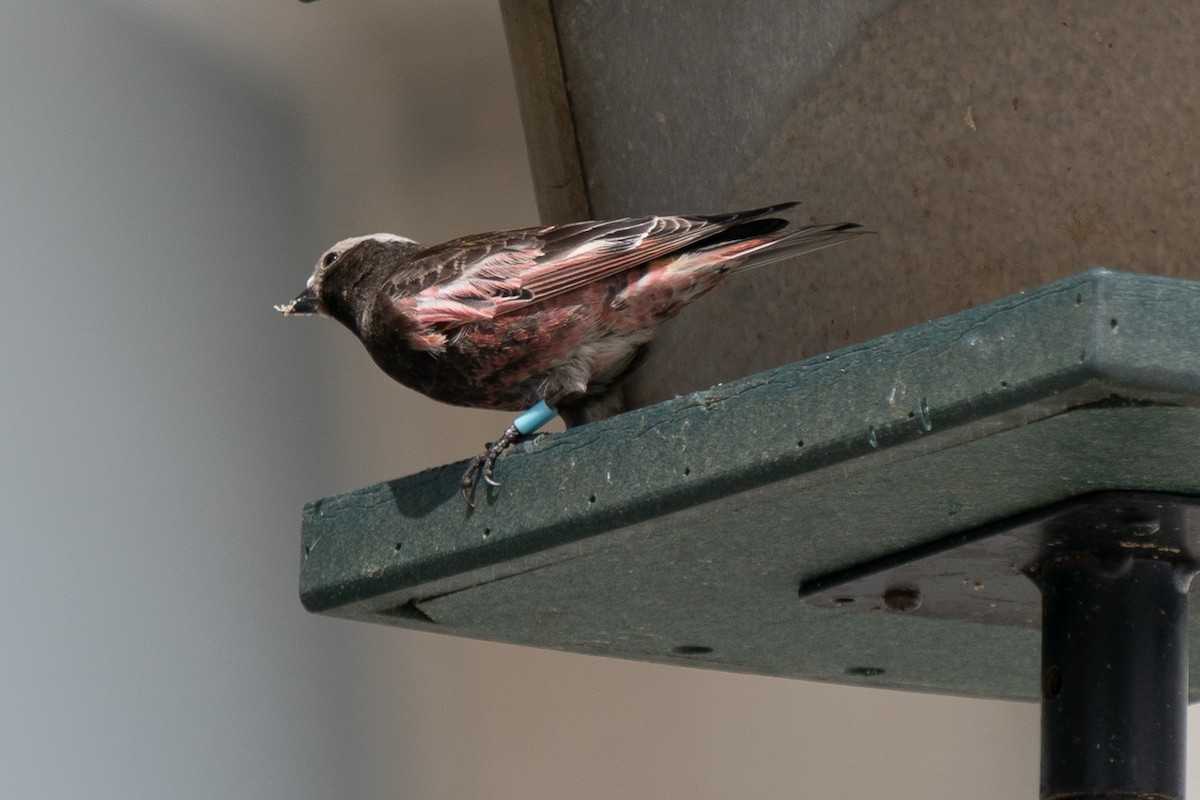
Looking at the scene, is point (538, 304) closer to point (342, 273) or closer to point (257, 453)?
point (342, 273)

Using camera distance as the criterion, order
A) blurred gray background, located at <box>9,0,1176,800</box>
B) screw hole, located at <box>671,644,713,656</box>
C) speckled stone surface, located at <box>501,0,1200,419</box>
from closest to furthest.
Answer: speckled stone surface, located at <box>501,0,1200,419</box>, screw hole, located at <box>671,644,713,656</box>, blurred gray background, located at <box>9,0,1176,800</box>

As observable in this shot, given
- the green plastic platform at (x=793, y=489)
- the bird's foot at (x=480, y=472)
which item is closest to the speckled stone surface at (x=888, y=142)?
the green plastic platform at (x=793, y=489)

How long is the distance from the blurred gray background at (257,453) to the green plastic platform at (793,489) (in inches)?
54.0

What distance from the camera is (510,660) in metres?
4.18

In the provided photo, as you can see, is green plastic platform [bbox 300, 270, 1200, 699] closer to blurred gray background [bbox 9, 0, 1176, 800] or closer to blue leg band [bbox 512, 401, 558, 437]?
blue leg band [bbox 512, 401, 558, 437]

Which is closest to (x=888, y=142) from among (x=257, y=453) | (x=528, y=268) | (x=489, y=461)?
(x=528, y=268)

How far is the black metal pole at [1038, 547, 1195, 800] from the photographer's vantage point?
6.42ft

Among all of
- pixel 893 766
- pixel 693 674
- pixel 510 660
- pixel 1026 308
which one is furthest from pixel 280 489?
pixel 1026 308

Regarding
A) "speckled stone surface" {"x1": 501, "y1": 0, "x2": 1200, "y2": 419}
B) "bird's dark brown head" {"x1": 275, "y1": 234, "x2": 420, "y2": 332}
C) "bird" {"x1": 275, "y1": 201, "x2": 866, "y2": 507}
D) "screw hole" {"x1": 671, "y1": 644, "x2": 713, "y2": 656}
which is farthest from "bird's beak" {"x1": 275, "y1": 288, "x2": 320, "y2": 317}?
"screw hole" {"x1": 671, "y1": 644, "x2": 713, "y2": 656}

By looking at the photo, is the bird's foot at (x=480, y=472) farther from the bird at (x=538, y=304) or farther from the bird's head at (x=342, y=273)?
the bird's head at (x=342, y=273)

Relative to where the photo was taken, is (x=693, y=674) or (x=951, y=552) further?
(x=693, y=674)

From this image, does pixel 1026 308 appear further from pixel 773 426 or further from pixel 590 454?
pixel 590 454

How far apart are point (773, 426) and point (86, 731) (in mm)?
2098

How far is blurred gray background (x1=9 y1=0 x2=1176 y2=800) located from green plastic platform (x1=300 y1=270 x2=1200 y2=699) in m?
1.37
